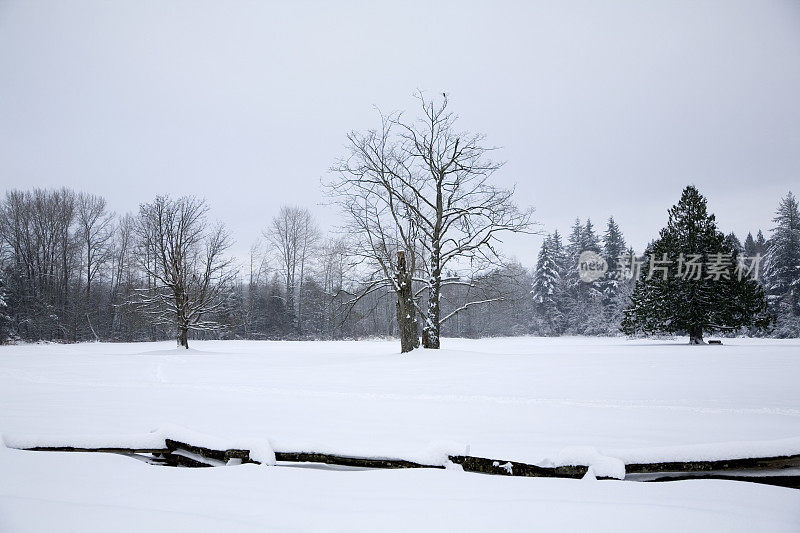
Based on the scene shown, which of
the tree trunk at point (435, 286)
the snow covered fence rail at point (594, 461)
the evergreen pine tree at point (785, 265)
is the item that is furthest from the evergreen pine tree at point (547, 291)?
the snow covered fence rail at point (594, 461)

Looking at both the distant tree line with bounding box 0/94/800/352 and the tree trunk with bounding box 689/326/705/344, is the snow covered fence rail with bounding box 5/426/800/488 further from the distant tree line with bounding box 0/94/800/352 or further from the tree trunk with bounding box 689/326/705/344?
the tree trunk with bounding box 689/326/705/344

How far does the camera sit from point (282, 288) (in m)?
54.6

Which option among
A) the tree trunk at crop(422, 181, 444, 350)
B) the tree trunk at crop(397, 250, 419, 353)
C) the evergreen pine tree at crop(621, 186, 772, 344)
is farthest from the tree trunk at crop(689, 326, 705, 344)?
the tree trunk at crop(397, 250, 419, 353)

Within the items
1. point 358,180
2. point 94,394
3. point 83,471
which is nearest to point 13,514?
point 83,471

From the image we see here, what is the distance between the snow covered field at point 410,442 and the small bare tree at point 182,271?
592 inches

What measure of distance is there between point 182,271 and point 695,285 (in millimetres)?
29703

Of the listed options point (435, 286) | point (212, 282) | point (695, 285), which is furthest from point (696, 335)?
point (212, 282)

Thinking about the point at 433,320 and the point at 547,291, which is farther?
the point at 547,291

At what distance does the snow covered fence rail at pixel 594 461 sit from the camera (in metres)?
4.00

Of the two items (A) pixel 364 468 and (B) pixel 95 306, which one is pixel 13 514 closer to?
(A) pixel 364 468

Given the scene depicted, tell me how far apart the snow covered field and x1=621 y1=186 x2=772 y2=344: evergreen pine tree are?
13.9m

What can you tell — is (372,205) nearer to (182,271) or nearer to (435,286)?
(435,286)

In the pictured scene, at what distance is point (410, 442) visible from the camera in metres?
5.43

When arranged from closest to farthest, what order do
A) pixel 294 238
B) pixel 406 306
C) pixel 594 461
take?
1. pixel 594 461
2. pixel 406 306
3. pixel 294 238
